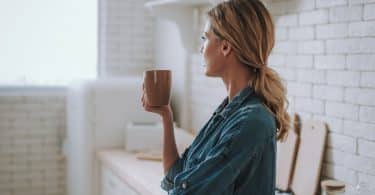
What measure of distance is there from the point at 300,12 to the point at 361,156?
0.74 m

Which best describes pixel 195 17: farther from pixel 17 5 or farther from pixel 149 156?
pixel 17 5

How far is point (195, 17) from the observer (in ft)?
11.6

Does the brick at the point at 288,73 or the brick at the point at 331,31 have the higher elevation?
the brick at the point at 331,31

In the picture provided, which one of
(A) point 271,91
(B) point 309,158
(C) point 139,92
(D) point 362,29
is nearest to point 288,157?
(B) point 309,158

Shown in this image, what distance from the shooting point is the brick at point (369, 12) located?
1.98m

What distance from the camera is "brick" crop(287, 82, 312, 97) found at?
2393mm

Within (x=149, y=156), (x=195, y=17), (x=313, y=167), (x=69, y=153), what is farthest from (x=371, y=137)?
(x=69, y=153)

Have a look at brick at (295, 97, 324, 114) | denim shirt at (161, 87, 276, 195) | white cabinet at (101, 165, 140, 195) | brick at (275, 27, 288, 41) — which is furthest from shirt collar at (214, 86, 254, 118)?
white cabinet at (101, 165, 140, 195)

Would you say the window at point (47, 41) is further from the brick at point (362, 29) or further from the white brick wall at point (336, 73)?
the brick at point (362, 29)

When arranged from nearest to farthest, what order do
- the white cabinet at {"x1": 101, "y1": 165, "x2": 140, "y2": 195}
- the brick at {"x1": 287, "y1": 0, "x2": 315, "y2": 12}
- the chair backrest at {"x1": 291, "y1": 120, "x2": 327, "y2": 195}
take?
1. the chair backrest at {"x1": 291, "y1": 120, "x2": 327, "y2": 195}
2. the brick at {"x1": 287, "y1": 0, "x2": 315, "y2": 12}
3. the white cabinet at {"x1": 101, "y1": 165, "x2": 140, "y2": 195}

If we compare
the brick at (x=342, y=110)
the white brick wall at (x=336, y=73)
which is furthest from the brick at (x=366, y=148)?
the brick at (x=342, y=110)

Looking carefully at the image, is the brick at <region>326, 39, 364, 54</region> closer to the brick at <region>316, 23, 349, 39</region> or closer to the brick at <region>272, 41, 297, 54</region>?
the brick at <region>316, 23, 349, 39</region>

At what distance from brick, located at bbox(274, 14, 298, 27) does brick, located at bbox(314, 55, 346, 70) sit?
0.25 m

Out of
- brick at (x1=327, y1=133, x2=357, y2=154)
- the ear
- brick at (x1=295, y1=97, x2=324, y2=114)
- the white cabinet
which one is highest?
the ear
